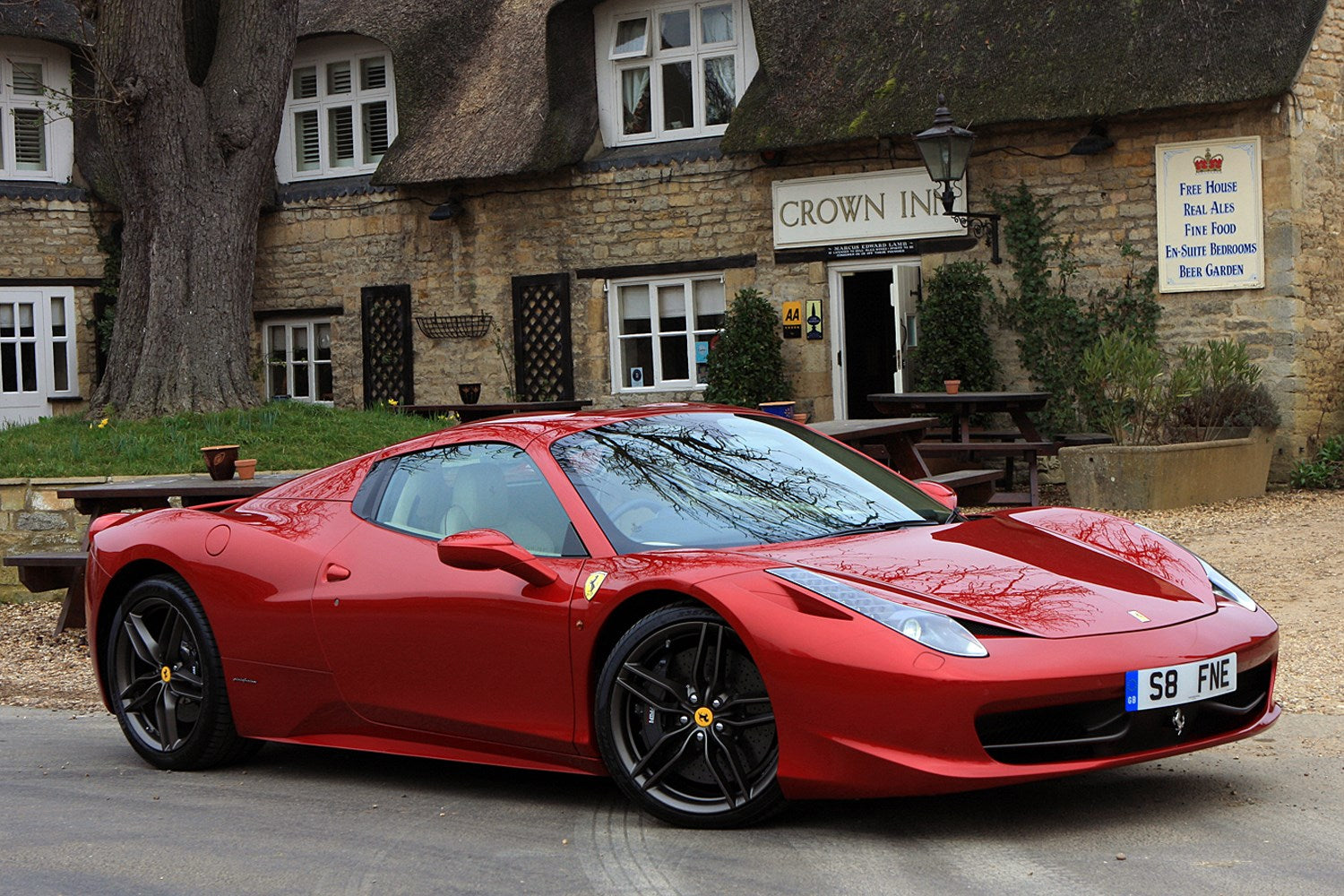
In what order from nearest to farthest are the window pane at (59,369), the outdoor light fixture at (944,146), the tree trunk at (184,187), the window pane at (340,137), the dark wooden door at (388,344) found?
the tree trunk at (184,187)
the outdoor light fixture at (944,146)
the dark wooden door at (388,344)
the window pane at (340,137)
the window pane at (59,369)

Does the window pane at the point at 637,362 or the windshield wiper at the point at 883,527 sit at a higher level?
the window pane at the point at 637,362

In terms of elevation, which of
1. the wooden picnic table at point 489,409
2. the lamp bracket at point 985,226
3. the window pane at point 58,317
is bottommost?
the wooden picnic table at point 489,409

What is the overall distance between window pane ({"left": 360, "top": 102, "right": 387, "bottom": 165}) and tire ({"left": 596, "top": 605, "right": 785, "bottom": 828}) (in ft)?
61.2

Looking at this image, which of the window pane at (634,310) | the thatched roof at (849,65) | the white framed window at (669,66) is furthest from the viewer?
the window pane at (634,310)

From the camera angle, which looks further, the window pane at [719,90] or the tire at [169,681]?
the window pane at [719,90]

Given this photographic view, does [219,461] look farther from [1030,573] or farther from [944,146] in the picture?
[944,146]

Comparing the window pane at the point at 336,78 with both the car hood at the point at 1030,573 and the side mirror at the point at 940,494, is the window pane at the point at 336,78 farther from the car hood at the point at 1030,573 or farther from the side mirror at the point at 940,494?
the car hood at the point at 1030,573

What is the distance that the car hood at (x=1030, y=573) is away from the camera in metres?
4.54

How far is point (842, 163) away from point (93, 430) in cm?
866

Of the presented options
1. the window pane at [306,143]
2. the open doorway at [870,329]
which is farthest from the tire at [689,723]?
the window pane at [306,143]

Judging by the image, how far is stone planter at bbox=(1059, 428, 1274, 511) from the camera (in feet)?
45.1

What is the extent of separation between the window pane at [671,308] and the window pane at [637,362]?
317 mm

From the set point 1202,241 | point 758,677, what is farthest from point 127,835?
point 1202,241

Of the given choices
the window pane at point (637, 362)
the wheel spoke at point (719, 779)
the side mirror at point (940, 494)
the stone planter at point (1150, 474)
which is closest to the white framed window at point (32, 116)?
the window pane at point (637, 362)
